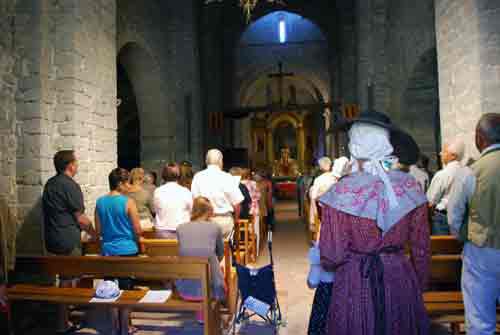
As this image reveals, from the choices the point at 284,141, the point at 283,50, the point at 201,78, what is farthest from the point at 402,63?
the point at 284,141

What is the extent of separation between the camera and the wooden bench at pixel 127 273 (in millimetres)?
2984

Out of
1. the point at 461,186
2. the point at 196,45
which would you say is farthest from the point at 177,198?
the point at 196,45

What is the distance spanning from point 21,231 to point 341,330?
400 cm

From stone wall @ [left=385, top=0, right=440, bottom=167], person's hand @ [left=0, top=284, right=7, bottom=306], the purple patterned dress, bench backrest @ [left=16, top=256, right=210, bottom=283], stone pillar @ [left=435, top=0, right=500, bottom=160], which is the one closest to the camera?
the purple patterned dress

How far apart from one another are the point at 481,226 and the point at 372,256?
1.19 meters

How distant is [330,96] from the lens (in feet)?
55.5

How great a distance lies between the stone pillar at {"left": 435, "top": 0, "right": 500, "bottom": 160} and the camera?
438cm

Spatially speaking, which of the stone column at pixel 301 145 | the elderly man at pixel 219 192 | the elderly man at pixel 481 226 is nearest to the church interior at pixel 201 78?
the elderly man at pixel 481 226

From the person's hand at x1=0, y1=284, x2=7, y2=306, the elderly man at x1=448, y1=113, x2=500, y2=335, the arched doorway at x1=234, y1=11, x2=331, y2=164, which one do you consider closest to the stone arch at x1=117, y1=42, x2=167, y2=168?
the person's hand at x1=0, y1=284, x2=7, y2=306

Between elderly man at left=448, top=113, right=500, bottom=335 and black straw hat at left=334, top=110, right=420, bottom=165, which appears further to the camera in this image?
elderly man at left=448, top=113, right=500, bottom=335

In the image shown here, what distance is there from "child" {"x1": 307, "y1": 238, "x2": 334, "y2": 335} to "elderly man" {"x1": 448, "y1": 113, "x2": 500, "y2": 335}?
4.08ft

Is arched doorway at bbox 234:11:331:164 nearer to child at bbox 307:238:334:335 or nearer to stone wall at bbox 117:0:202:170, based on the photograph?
stone wall at bbox 117:0:202:170

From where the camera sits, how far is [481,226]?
2.69 meters

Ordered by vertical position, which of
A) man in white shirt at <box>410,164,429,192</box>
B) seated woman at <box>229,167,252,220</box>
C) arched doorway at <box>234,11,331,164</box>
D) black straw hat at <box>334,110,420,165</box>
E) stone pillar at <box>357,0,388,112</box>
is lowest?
seated woman at <box>229,167,252,220</box>
